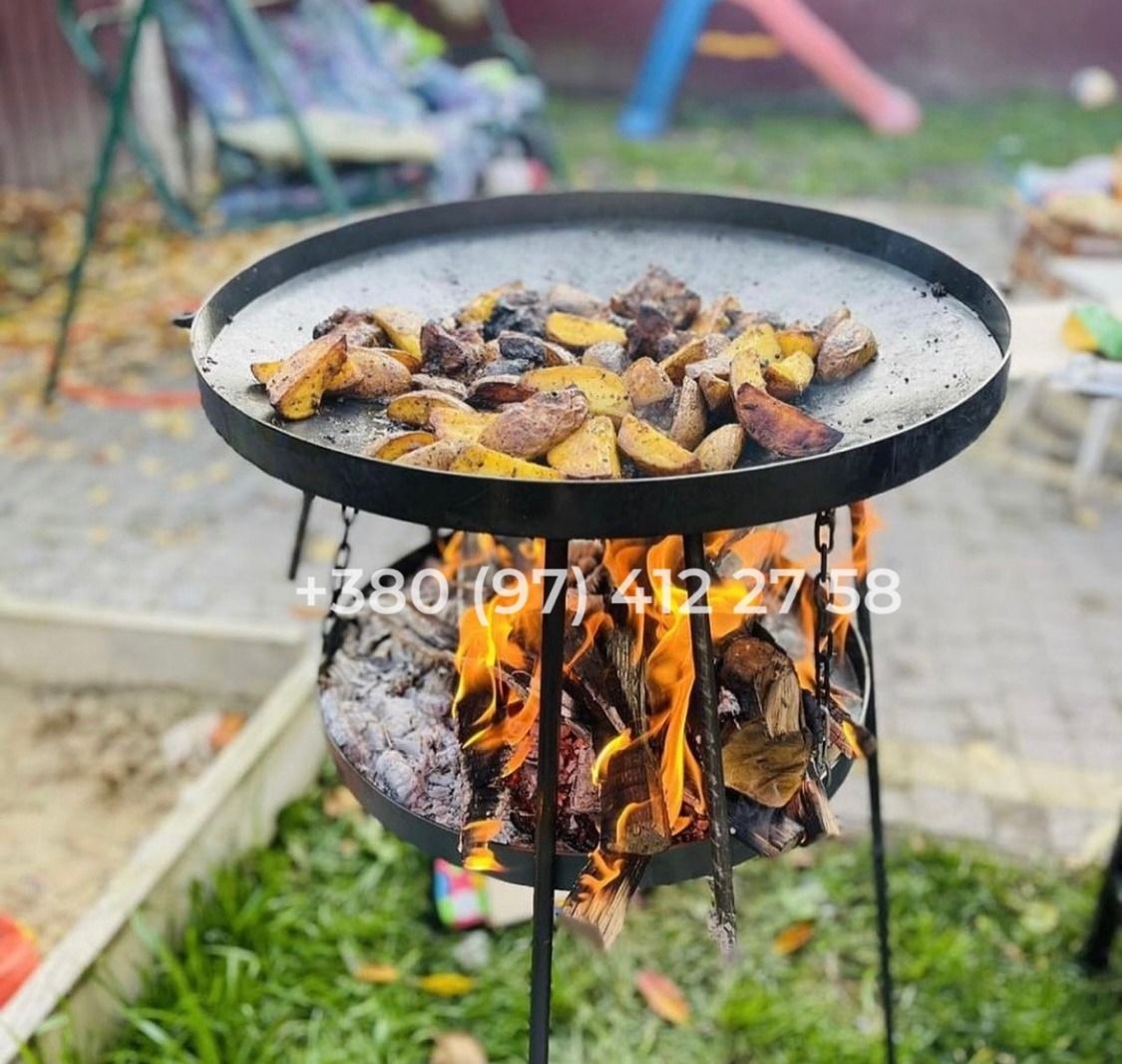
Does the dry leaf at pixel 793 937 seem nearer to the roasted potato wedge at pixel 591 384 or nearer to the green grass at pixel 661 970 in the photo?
the green grass at pixel 661 970

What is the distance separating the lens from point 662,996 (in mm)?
2545

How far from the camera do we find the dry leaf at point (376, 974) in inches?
101

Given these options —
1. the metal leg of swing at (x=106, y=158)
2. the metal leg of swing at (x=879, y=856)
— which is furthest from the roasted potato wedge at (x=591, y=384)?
the metal leg of swing at (x=106, y=158)

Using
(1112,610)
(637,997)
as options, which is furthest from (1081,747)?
(637,997)

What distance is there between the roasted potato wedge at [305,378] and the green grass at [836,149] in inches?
293

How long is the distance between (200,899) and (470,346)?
1.54 meters

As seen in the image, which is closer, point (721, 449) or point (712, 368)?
point (721, 449)

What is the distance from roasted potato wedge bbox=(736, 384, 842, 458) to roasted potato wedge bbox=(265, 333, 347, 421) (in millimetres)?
599

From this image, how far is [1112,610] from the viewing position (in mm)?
3967

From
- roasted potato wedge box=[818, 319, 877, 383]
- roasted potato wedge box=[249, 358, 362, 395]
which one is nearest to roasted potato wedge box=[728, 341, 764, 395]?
roasted potato wedge box=[818, 319, 877, 383]

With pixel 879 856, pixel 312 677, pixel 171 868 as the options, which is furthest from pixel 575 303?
pixel 171 868

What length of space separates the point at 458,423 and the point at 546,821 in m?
0.59

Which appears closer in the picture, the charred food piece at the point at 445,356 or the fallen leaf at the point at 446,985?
the charred food piece at the point at 445,356

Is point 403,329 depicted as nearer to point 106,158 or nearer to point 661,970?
point 661,970
